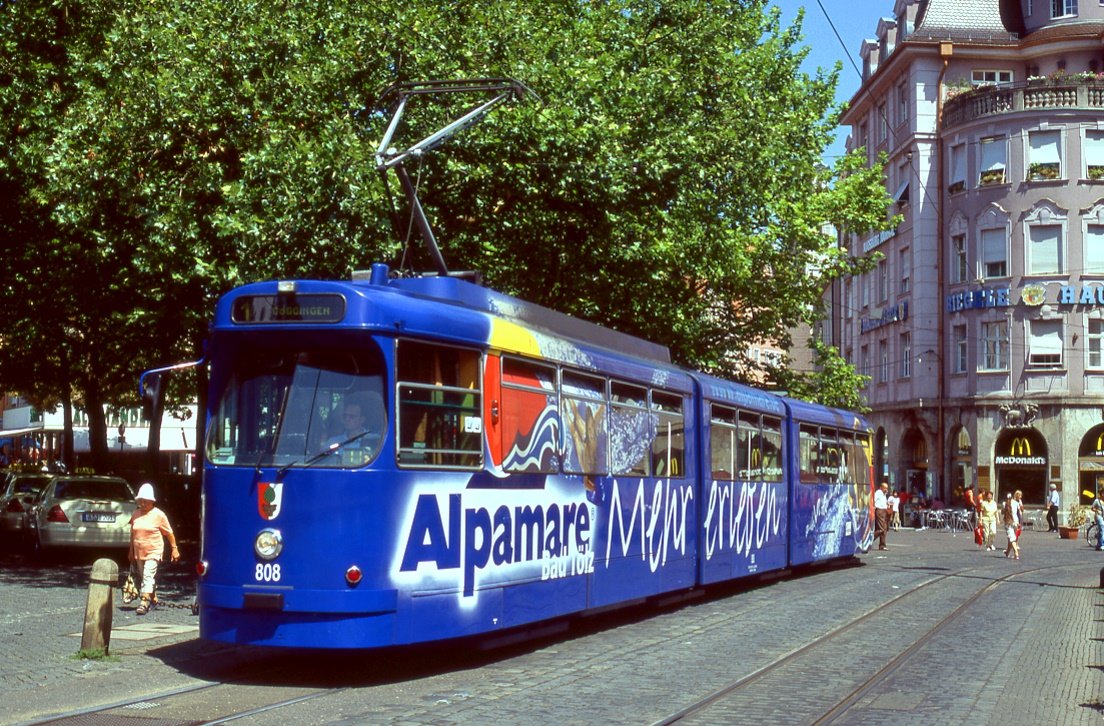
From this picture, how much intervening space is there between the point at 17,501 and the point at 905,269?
3749 centimetres

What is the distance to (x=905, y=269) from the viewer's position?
194 feet

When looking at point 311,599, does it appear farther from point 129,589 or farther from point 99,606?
point 129,589

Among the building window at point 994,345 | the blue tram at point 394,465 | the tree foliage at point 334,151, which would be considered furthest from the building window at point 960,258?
the blue tram at point 394,465

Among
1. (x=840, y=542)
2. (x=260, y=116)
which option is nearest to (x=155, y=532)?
(x=260, y=116)

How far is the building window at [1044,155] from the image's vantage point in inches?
2096

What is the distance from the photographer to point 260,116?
774 inches

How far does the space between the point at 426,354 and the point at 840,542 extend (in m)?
16.9

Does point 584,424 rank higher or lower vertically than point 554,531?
higher

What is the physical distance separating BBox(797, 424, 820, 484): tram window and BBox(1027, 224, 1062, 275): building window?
102 ft

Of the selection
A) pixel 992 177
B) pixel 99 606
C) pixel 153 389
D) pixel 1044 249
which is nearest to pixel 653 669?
pixel 153 389

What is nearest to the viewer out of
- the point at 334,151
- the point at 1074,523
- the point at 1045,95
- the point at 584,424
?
the point at 584,424

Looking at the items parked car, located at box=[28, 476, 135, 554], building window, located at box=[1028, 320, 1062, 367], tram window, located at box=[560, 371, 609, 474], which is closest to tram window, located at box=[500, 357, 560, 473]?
tram window, located at box=[560, 371, 609, 474]

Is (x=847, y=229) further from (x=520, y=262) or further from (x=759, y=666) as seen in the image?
(x=759, y=666)

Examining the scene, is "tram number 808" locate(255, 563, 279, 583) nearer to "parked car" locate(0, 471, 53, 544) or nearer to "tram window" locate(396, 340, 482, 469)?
"tram window" locate(396, 340, 482, 469)
